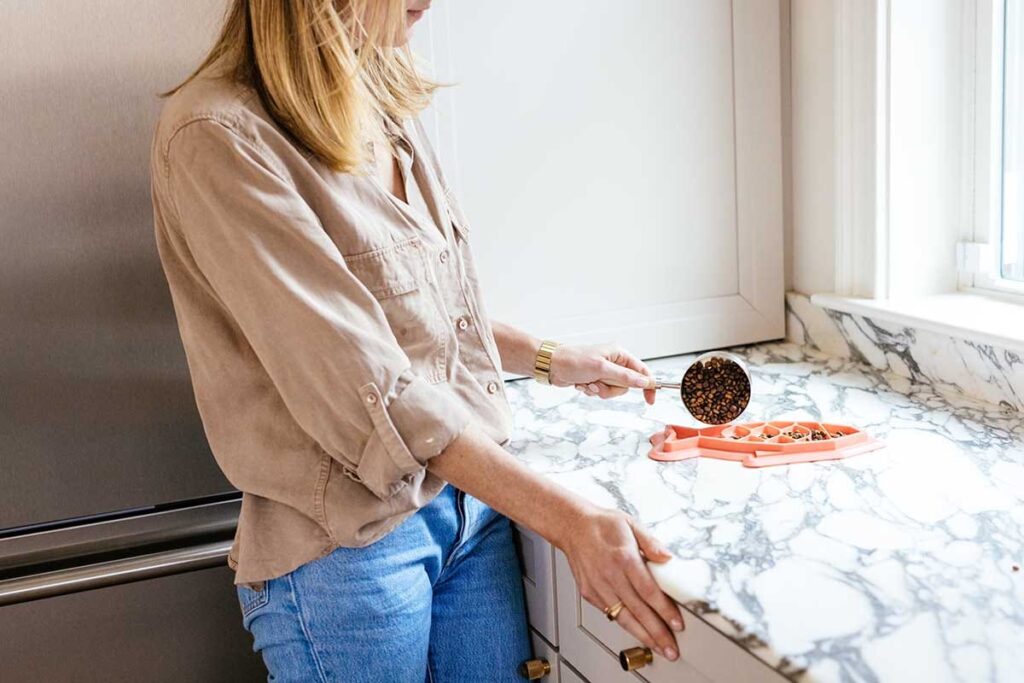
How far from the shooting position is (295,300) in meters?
0.87

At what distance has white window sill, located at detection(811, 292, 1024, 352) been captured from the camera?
127 cm

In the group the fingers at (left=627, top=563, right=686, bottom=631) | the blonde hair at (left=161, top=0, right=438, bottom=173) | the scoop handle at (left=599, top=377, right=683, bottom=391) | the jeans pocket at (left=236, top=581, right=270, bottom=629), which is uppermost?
the blonde hair at (left=161, top=0, right=438, bottom=173)

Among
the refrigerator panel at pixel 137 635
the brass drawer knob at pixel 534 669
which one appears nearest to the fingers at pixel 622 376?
the brass drawer knob at pixel 534 669

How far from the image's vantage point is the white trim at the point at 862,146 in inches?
56.8

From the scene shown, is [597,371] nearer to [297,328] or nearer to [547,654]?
[547,654]

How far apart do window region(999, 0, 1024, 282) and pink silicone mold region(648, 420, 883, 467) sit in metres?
0.46

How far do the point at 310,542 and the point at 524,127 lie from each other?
30.6 inches

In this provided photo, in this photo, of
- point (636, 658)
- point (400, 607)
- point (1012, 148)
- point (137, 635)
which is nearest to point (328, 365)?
point (400, 607)

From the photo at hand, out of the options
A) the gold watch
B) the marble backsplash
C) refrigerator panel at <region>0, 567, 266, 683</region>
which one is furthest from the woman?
the marble backsplash

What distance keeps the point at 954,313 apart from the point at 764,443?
41 centimetres

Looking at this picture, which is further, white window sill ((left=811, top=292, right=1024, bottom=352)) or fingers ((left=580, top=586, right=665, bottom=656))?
white window sill ((left=811, top=292, right=1024, bottom=352))

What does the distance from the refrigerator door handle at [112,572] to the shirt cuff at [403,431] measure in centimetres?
45

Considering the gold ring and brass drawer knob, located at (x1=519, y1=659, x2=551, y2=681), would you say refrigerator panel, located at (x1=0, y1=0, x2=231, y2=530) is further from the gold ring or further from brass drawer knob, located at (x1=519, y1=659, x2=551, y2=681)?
the gold ring

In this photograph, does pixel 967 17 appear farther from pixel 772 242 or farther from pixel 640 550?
pixel 640 550
